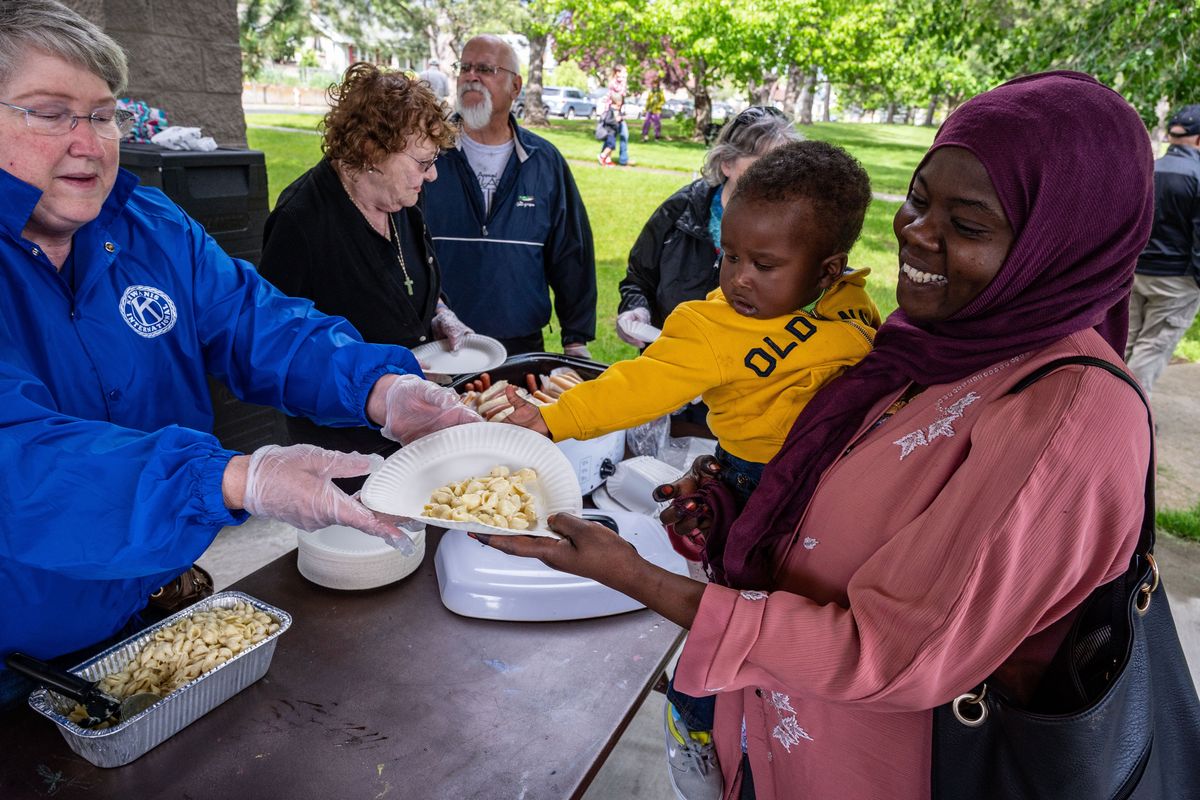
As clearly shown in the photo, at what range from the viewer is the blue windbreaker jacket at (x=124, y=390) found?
3.91 feet

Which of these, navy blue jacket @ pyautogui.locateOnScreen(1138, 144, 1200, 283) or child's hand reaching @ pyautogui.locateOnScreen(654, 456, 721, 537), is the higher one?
navy blue jacket @ pyautogui.locateOnScreen(1138, 144, 1200, 283)

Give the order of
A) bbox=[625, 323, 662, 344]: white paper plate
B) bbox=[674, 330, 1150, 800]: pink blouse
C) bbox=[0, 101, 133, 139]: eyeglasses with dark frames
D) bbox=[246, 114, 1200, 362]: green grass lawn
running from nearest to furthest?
bbox=[674, 330, 1150, 800]: pink blouse
bbox=[0, 101, 133, 139]: eyeglasses with dark frames
bbox=[625, 323, 662, 344]: white paper plate
bbox=[246, 114, 1200, 362]: green grass lawn

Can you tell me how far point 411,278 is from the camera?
305 cm

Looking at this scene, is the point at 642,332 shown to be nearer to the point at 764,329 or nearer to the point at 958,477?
the point at 764,329

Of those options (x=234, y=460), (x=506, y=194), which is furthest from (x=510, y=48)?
(x=234, y=460)

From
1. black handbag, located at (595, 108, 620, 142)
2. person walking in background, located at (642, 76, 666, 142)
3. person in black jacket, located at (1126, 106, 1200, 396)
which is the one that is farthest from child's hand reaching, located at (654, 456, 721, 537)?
person walking in background, located at (642, 76, 666, 142)

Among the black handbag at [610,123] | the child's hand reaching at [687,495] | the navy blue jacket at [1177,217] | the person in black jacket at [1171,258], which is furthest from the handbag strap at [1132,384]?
the black handbag at [610,123]

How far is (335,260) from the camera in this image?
282cm

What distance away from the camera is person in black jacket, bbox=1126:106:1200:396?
546 cm

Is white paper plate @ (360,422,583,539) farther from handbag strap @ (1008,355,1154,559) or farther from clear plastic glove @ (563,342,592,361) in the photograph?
clear plastic glove @ (563,342,592,361)

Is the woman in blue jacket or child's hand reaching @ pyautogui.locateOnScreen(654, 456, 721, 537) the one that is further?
child's hand reaching @ pyautogui.locateOnScreen(654, 456, 721, 537)

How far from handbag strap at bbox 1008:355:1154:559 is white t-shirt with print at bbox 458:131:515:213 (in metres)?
3.15

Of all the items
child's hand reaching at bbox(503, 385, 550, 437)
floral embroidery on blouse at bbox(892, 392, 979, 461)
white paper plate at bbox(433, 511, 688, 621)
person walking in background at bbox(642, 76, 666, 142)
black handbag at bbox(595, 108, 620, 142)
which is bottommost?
white paper plate at bbox(433, 511, 688, 621)

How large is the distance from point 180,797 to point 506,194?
3.09 metres
